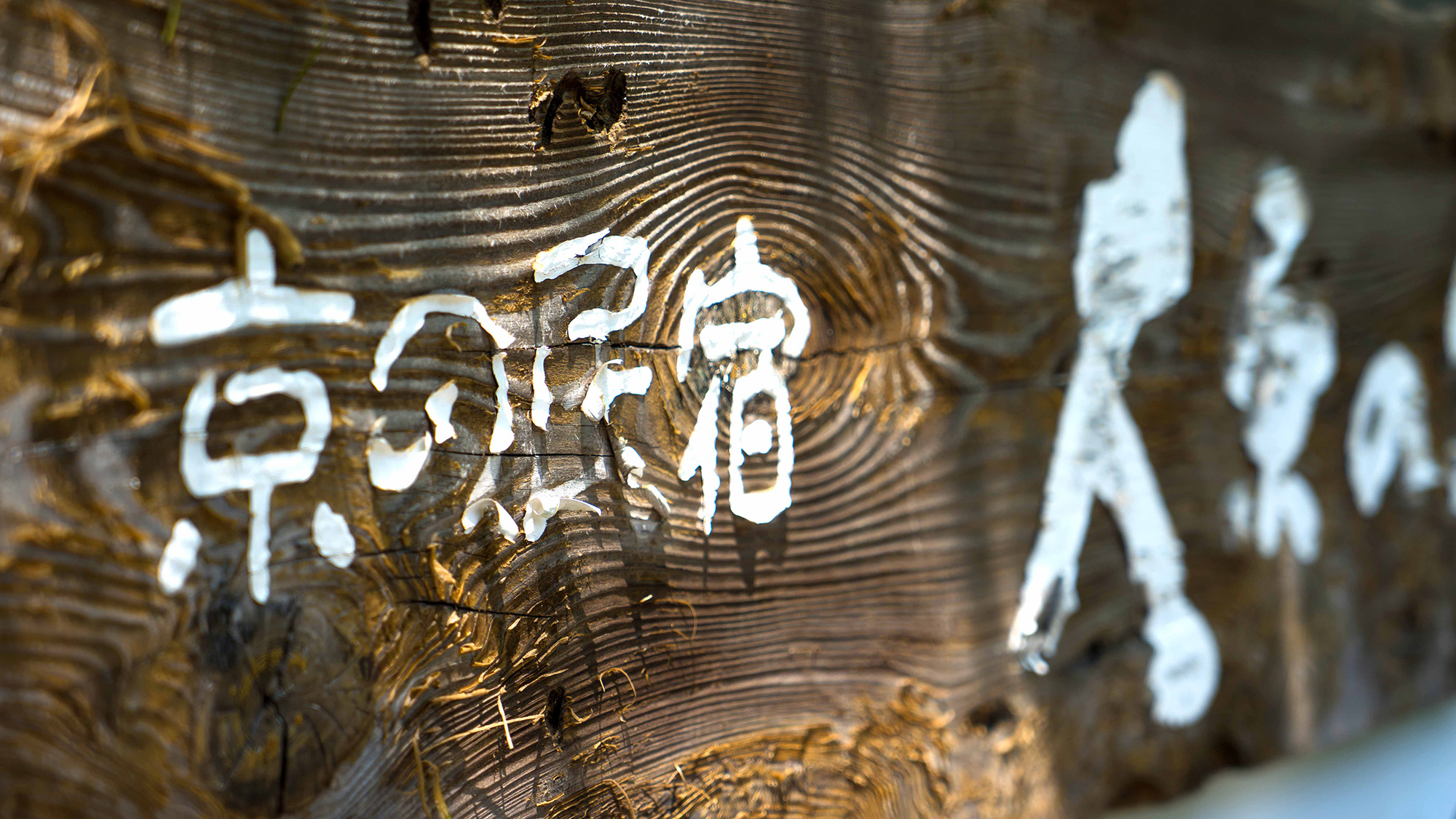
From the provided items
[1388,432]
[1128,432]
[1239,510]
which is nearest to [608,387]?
[1128,432]

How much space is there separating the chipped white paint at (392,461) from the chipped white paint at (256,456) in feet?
0.12

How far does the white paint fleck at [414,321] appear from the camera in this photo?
2.17 feet

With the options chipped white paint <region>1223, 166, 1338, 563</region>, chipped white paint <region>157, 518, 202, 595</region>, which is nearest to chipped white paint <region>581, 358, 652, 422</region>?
chipped white paint <region>157, 518, 202, 595</region>

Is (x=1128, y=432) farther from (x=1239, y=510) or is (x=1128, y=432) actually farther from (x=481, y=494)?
(x=481, y=494)

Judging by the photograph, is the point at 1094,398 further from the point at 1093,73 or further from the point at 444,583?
the point at 444,583

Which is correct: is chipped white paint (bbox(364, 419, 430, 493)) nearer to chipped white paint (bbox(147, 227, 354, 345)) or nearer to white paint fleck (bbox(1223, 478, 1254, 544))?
chipped white paint (bbox(147, 227, 354, 345))

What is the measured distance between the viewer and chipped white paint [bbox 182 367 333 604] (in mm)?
592

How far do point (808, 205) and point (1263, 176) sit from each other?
35.3 inches

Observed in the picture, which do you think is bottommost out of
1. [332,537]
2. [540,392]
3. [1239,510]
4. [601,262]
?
[1239,510]

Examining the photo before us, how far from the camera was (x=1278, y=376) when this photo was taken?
1323 mm

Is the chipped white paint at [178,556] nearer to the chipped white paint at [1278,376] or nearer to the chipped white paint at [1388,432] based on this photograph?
the chipped white paint at [1278,376]

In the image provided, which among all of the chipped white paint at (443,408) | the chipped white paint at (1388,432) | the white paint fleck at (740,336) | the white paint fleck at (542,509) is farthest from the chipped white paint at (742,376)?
the chipped white paint at (1388,432)

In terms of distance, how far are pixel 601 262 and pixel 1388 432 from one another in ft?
5.06

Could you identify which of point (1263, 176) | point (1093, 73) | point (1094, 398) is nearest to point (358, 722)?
point (1094, 398)
